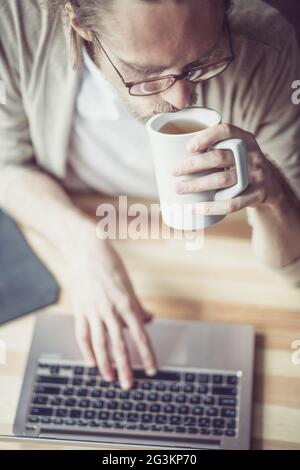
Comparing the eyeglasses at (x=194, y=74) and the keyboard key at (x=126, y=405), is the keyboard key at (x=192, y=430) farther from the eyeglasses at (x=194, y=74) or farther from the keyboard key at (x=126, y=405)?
the eyeglasses at (x=194, y=74)

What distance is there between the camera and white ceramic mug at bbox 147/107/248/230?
62 centimetres

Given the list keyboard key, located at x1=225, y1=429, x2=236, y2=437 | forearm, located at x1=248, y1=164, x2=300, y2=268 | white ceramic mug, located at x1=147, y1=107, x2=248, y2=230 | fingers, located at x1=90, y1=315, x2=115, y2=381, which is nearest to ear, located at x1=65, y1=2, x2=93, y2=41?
white ceramic mug, located at x1=147, y1=107, x2=248, y2=230

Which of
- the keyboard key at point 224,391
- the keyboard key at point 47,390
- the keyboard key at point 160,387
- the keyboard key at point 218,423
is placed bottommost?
the keyboard key at point 218,423

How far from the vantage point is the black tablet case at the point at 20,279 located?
874mm

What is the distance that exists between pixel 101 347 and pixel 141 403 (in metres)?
0.09

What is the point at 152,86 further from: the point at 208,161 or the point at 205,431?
the point at 205,431

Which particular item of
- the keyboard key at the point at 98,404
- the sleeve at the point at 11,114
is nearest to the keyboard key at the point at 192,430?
the keyboard key at the point at 98,404

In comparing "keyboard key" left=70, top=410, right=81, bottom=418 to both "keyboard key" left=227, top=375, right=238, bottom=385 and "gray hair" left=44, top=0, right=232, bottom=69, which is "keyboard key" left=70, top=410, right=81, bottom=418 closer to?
"keyboard key" left=227, top=375, right=238, bottom=385

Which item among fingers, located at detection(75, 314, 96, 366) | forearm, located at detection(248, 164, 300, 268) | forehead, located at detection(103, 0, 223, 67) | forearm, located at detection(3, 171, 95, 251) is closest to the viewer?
forehead, located at detection(103, 0, 223, 67)

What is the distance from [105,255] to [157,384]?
0.63 feet

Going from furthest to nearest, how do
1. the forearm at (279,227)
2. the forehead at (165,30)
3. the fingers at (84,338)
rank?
the fingers at (84,338) < the forearm at (279,227) < the forehead at (165,30)

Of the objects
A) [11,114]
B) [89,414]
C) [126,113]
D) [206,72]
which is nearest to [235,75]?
[206,72]

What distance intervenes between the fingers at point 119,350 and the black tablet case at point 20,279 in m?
0.09

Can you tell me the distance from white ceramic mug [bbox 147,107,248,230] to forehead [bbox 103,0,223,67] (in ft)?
0.18
